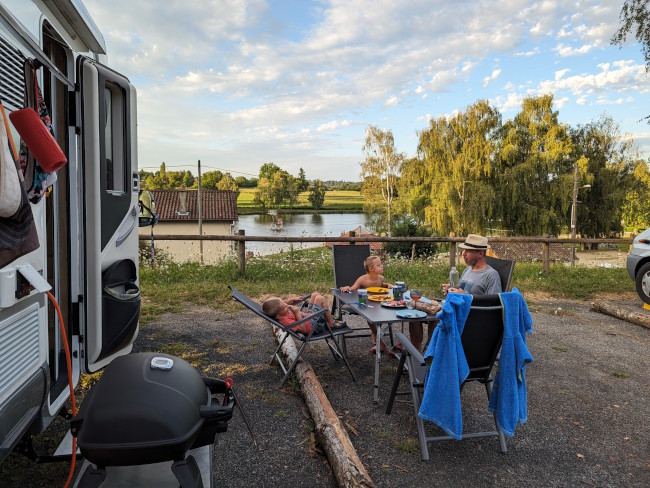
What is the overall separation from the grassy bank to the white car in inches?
37.8

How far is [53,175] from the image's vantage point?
2020 mm

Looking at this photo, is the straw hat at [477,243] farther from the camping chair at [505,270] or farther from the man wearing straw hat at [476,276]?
the camping chair at [505,270]

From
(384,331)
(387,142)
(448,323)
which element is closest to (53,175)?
(448,323)

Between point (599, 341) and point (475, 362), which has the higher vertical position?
point (475, 362)

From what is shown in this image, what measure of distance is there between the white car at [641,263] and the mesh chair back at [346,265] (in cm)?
432

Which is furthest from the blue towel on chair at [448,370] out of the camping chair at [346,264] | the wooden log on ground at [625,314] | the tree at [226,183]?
the tree at [226,183]

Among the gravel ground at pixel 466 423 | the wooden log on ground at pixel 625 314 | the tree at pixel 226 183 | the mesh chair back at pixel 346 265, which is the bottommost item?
the gravel ground at pixel 466 423

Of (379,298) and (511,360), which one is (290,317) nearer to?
(379,298)

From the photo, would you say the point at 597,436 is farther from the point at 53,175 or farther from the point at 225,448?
the point at 53,175

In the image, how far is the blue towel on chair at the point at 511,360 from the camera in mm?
2836

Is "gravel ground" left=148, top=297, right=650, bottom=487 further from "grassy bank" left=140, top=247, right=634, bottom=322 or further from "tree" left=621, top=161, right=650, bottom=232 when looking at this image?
"tree" left=621, top=161, right=650, bottom=232

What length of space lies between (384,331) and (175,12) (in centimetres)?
475

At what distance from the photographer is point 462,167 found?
29406 mm

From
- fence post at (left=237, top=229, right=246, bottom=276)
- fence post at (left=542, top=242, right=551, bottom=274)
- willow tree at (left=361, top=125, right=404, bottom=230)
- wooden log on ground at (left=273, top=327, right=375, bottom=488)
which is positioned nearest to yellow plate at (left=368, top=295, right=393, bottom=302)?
wooden log on ground at (left=273, top=327, right=375, bottom=488)
